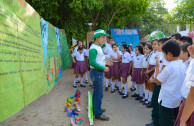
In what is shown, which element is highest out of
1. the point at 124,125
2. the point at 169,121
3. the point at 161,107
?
the point at 161,107

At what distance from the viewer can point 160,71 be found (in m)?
3.03

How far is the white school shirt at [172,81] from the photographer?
2182 millimetres

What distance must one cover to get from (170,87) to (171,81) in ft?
0.28

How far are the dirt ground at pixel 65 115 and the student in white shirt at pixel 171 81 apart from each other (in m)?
1.27

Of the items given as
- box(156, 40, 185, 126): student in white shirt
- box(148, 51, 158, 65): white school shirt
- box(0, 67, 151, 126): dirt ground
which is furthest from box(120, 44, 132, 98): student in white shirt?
box(156, 40, 185, 126): student in white shirt

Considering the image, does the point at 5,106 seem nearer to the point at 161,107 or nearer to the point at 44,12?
the point at 161,107

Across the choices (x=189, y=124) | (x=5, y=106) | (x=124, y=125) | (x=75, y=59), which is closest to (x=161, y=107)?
(x=189, y=124)

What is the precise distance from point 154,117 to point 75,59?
4.45 m

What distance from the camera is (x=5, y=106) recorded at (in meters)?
1.63

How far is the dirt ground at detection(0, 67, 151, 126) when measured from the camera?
135 inches

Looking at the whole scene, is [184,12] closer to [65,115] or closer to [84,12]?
[84,12]

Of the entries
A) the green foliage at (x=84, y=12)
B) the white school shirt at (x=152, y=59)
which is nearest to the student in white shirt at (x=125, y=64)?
the white school shirt at (x=152, y=59)

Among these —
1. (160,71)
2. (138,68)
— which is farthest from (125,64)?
(160,71)

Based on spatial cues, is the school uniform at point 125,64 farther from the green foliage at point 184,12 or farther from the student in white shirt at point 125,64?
the green foliage at point 184,12
